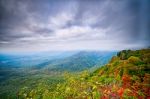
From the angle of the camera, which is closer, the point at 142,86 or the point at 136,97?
the point at 136,97

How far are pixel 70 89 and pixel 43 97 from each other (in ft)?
5.75

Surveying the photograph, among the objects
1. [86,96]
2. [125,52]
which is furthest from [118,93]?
[125,52]

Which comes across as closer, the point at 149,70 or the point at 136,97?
the point at 136,97

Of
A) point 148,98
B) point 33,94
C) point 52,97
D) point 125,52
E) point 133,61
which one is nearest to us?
point 148,98

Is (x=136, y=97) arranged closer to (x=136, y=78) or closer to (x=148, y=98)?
(x=148, y=98)

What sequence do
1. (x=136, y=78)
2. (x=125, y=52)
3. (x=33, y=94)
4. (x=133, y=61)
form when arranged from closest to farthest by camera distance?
(x=33, y=94) → (x=136, y=78) → (x=133, y=61) → (x=125, y=52)

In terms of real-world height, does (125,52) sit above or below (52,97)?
above

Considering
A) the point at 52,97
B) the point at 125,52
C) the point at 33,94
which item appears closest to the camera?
the point at 52,97

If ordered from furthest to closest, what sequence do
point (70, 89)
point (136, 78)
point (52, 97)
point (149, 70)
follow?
point (149, 70) → point (136, 78) → point (70, 89) → point (52, 97)

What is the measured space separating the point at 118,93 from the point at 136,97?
1.05 metres

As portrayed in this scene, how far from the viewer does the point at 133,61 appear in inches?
742

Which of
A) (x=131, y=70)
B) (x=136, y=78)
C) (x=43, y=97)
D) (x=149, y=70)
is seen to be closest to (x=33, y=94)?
(x=43, y=97)

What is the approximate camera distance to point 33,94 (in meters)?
11.8

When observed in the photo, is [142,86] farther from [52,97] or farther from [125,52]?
[125,52]
